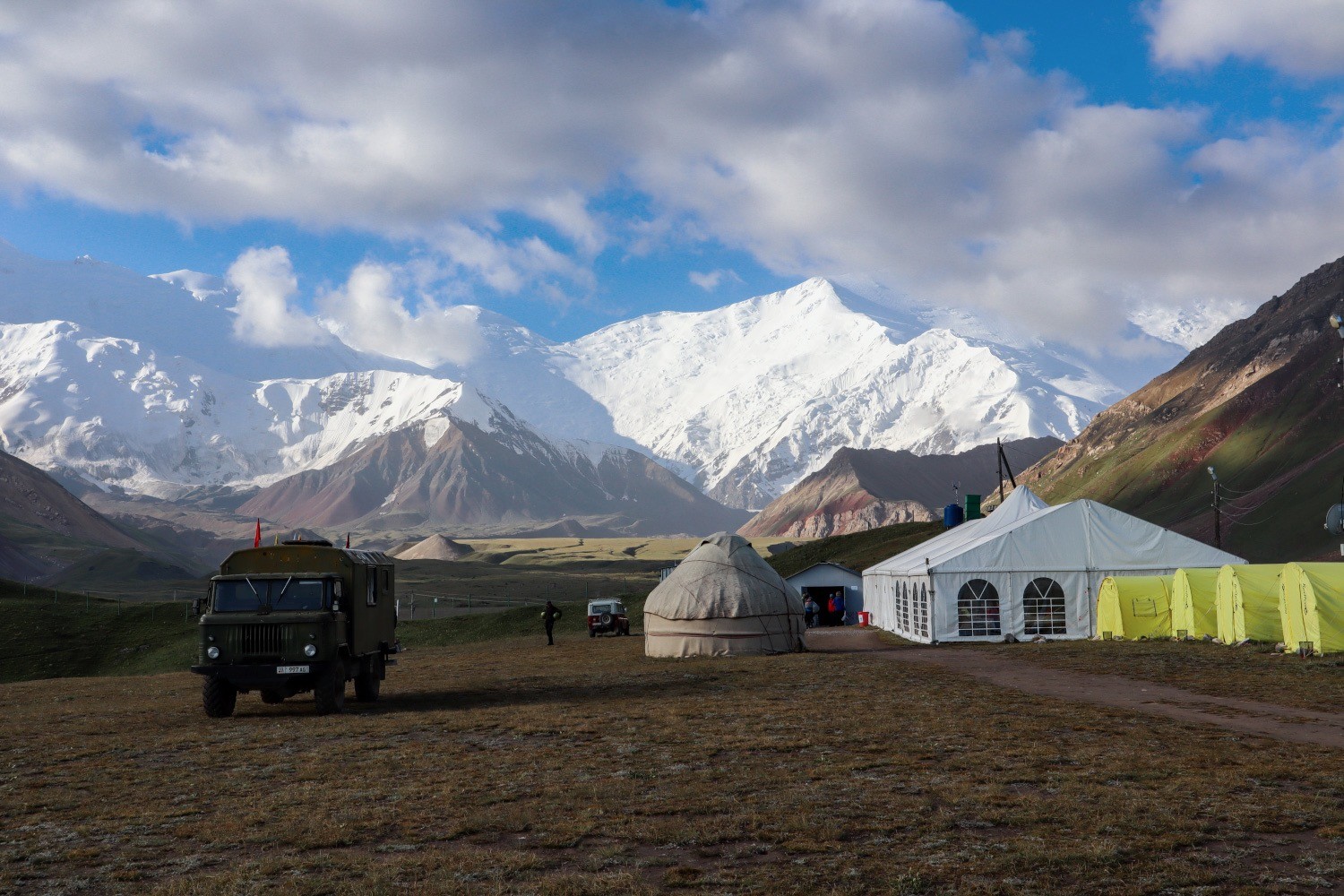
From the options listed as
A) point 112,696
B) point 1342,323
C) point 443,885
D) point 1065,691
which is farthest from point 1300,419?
point 443,885

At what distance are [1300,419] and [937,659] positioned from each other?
123m

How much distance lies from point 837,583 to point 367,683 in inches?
1811

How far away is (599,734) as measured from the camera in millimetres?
16906

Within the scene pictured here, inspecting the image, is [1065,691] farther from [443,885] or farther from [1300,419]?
[1300,419]

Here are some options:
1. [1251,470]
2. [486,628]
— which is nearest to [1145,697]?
[486,628]

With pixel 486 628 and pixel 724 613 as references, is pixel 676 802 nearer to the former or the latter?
pixel 724 613

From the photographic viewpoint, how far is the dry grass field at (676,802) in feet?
28.5

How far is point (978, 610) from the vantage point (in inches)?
1602

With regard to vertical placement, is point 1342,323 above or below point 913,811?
above

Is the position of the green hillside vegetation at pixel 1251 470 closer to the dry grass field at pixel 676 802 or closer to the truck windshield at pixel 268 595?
the dry grass field at pixel 676 802

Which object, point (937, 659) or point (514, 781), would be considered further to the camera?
point (937, 659)

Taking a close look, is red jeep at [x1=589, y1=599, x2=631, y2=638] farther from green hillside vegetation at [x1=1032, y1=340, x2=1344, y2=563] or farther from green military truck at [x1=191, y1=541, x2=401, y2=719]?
green hillside vegetation at [x1=1032, y1=340, x2=1344, y2=563]

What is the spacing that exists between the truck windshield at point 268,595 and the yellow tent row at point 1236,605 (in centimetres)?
2420

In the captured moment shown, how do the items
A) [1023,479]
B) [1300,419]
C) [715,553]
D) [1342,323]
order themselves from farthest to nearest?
[1023,479]
[1300,419]
[715,553]
[1342,323]
